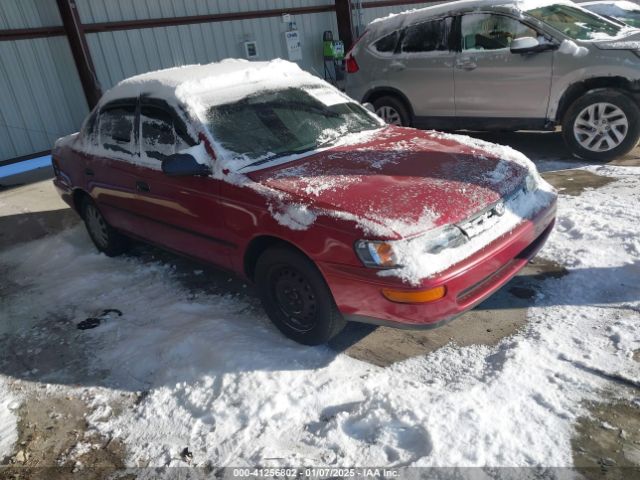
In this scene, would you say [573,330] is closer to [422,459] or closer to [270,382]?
[422,459]

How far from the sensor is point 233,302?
12.6 feet

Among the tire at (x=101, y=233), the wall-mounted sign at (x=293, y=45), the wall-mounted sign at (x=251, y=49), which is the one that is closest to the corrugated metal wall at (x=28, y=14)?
the wall-mounted sign at (x=251, y=49)

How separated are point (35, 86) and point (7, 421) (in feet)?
24.9

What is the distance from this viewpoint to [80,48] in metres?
8.98

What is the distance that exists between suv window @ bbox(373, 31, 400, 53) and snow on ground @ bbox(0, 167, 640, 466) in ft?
13.8

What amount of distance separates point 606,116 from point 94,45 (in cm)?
842

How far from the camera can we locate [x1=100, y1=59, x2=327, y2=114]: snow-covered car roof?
12.1ft

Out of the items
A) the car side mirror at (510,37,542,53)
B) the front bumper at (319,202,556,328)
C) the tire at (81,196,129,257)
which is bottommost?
the tire at (81,196,129,257)

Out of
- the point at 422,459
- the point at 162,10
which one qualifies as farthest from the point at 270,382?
the point at 162,10

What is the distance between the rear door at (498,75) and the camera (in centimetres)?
→ 597

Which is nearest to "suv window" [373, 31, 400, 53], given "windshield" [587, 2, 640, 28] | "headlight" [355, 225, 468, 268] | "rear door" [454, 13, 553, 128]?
"rear door" [454, 13, 553, 128]

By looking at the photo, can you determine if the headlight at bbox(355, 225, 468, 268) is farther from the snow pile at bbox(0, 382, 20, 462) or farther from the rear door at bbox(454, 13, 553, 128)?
the rear door at bbox(454, 13, 553, 128)

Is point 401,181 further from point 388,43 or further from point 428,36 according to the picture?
point 388,43

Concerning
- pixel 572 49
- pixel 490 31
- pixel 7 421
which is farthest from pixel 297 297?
pixel 490 31
